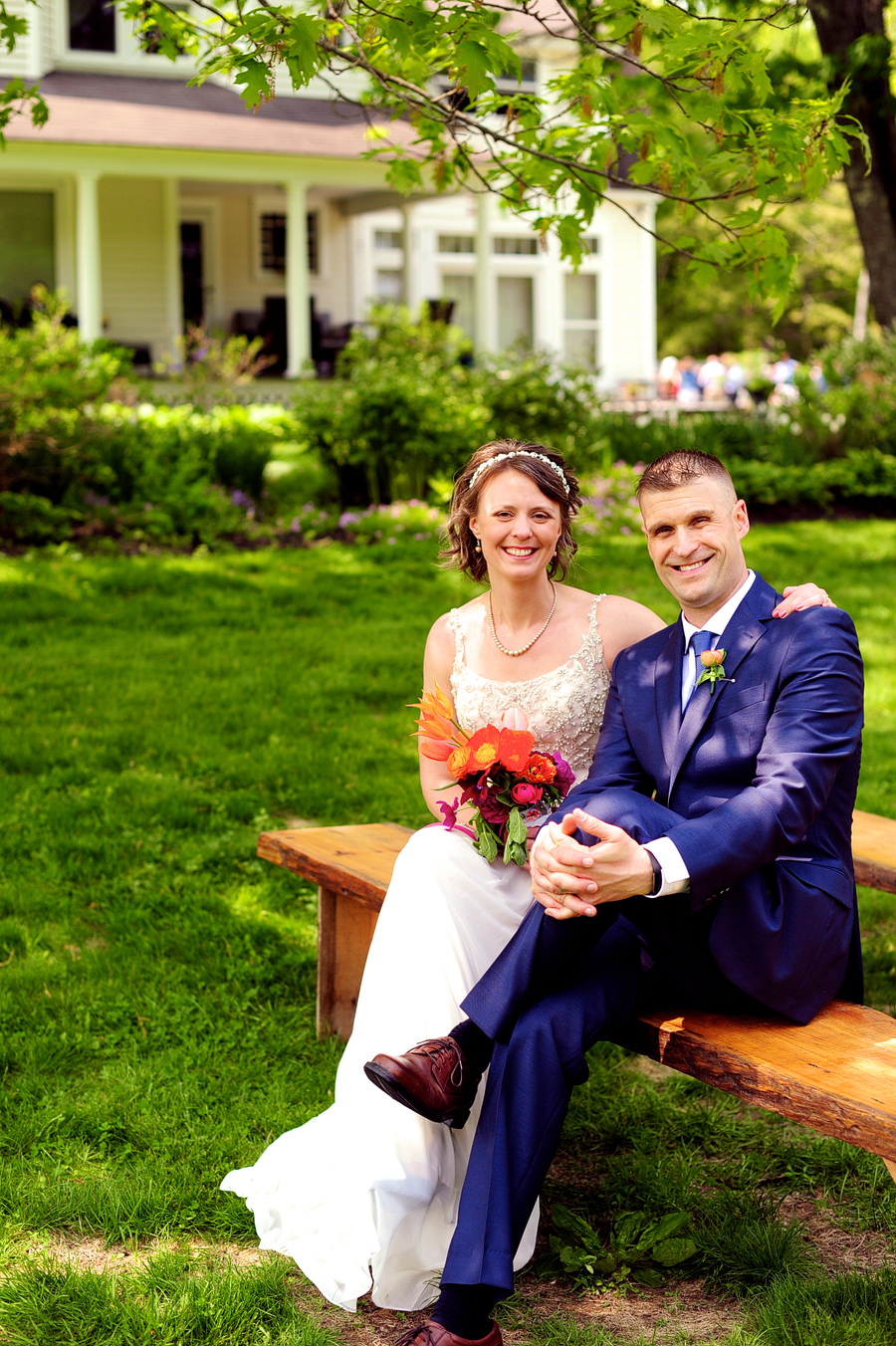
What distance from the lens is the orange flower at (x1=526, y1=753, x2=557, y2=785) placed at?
326cm

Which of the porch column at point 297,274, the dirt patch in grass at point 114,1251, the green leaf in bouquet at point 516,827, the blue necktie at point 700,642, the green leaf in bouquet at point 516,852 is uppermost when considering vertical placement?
the porch column at point 297,274

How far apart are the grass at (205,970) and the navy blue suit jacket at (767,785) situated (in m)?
0.75

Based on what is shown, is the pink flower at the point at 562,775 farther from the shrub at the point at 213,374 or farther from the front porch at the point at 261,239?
the front porch at the point at 261,239

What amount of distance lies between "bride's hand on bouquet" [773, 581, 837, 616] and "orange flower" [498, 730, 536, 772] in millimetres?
668

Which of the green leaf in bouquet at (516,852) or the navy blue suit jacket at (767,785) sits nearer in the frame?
the navy blue suit jacket at (767,785)

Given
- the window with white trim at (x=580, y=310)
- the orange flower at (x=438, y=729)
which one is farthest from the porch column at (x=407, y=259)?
the orange flower at (x=438, y=729)

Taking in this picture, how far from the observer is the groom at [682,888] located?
2797mm

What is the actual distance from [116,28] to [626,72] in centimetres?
1025

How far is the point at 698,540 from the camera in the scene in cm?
321

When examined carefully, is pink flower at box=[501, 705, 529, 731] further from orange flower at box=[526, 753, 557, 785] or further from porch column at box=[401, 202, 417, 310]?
porch column at box=[401, 202, 417, 310]

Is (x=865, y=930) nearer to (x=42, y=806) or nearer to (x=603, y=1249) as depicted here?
(x=603, y=1249)

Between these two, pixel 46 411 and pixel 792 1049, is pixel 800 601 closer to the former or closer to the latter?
pixel 792 1049

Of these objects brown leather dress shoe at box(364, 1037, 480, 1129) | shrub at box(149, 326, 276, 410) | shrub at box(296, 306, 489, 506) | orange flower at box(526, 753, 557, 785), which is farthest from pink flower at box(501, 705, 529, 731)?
shrub at box(149, 326, 276, 410)

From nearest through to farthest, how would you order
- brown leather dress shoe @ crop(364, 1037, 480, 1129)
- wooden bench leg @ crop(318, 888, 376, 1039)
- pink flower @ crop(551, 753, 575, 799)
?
brown leather dress shoe @ crop(364, 1037, 480, 1129) < pink flower @ crop(551, 753, 575, 799) < wooden bench leg @ crop(318, 888, 376, 1039)
